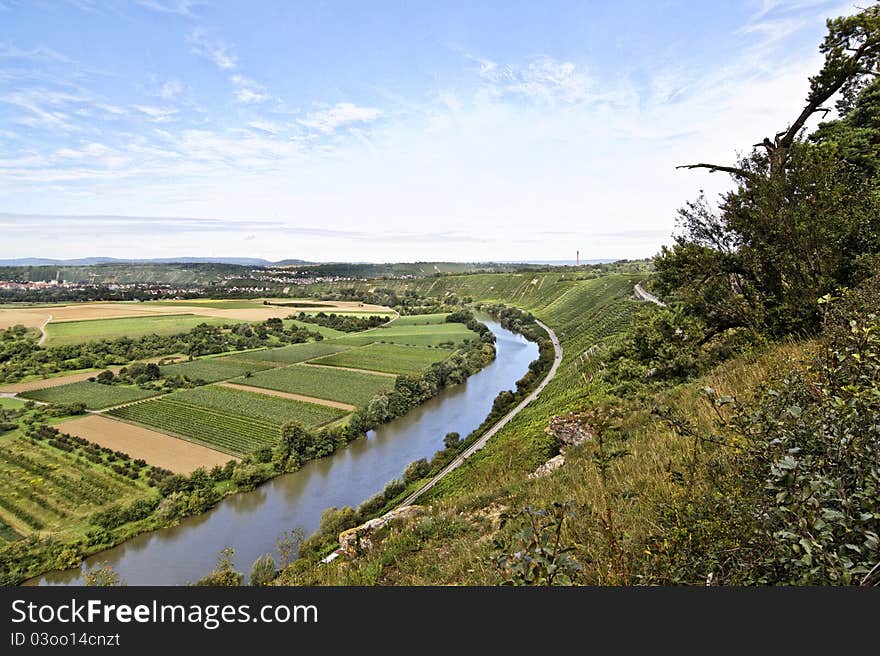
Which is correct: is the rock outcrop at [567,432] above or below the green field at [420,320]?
above

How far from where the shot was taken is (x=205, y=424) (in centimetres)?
4466

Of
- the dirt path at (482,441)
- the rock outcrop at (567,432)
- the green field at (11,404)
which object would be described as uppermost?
the rock outcrop at (567,432)

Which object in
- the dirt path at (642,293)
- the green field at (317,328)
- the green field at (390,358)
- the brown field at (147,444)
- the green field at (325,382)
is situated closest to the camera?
the brown field at (147,444)

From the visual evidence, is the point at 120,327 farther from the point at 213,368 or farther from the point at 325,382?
the point at 325,382

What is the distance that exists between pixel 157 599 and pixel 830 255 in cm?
1081

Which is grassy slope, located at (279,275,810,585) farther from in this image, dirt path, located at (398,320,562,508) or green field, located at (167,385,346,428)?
green field, located at (167,385,346,428)

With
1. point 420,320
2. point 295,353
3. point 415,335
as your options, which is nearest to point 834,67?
point 295,353

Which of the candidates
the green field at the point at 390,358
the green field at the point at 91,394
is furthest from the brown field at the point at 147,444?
the green field at the point at 390,358

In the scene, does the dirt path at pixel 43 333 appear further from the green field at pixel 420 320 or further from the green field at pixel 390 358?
the green field at pixel 420 320

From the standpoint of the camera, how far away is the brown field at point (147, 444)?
35.9 metres

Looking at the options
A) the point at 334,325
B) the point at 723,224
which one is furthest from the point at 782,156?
the point at 334,325

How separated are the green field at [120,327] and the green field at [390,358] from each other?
45860mm

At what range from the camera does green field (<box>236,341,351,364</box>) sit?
7575 cm

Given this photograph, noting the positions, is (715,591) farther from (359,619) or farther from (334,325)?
(334,325)
